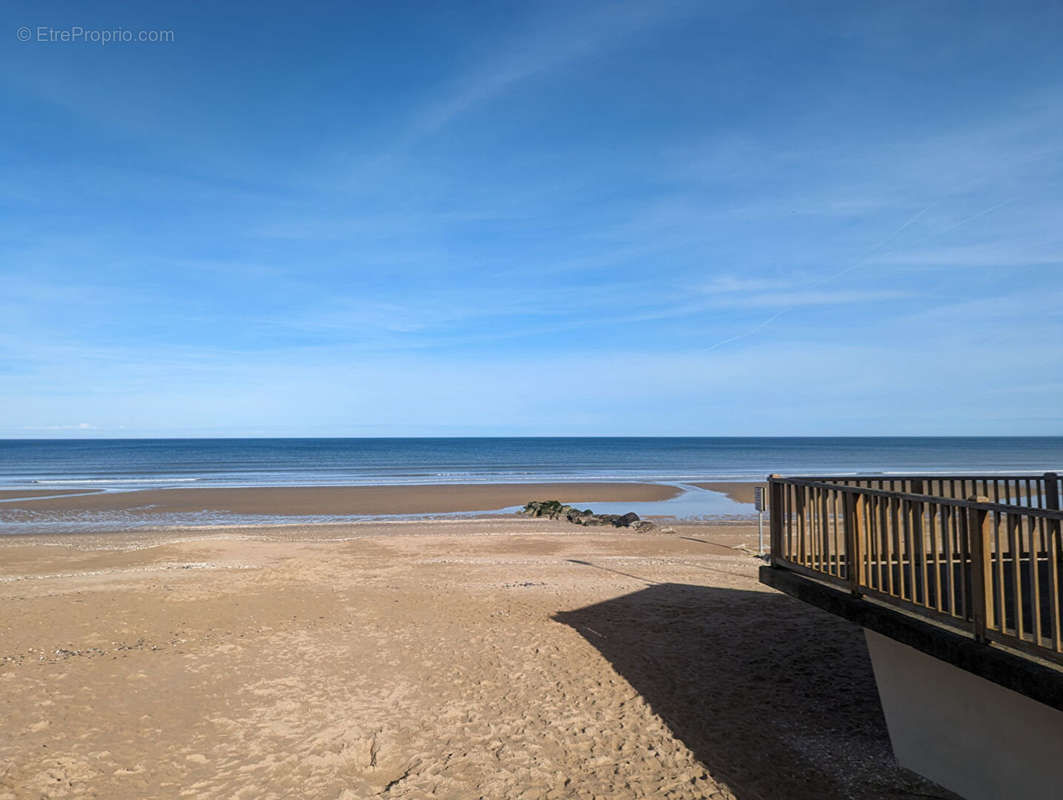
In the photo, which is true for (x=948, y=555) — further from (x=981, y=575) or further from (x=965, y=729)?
(x=965, y=729)

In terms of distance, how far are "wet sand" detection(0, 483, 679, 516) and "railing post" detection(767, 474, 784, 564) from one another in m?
21.0

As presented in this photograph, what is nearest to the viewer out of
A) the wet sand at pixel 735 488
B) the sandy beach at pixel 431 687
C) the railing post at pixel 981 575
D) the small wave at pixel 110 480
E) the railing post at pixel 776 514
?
the railing post at pixel 981 575

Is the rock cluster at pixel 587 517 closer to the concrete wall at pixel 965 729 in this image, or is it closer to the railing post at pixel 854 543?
the railing post at pixel 854 543

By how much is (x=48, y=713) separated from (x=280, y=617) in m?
3.51

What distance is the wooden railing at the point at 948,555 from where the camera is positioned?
3980mm

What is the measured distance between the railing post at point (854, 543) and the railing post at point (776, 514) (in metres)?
1.06

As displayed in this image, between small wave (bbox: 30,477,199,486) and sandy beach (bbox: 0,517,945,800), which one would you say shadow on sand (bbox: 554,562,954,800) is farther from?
small wave (bbox: 30,477,199,486)

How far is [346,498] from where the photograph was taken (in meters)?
32.2

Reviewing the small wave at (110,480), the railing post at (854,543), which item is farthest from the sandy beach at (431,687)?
the small wave at (110,480)

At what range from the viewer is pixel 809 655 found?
26.3ft

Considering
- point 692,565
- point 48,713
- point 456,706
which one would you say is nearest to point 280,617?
point 48,713

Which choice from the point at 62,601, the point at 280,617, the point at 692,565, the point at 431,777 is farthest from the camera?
the point at 692,565

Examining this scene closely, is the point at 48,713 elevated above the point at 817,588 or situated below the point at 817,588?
below

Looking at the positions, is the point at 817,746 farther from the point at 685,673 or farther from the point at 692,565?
the point at 692,565
